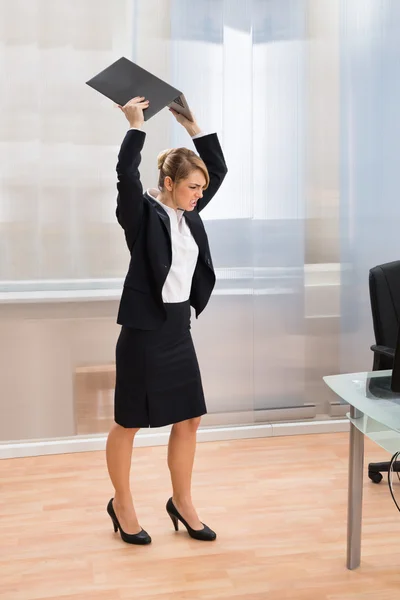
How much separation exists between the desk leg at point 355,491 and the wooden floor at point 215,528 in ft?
0.31

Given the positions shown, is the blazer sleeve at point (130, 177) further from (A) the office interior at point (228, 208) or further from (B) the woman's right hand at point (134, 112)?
(A) the office interior at point (228, 208)

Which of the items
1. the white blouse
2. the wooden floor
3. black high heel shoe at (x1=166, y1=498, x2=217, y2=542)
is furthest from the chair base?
the white blouse

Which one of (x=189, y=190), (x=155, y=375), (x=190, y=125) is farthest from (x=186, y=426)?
(x=190, y=125)

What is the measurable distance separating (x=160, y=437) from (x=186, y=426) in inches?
43.4

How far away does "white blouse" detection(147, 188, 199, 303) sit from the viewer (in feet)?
A: 8.71

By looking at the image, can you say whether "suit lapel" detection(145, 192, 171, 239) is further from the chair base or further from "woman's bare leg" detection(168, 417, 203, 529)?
the chair base

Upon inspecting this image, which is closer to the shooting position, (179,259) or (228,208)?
(179,259)

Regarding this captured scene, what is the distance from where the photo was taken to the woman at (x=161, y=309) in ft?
8.52

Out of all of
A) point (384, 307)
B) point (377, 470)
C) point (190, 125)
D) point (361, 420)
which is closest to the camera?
point (361, 420)

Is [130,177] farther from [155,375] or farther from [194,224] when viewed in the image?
[155,375]

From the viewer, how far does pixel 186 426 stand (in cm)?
279

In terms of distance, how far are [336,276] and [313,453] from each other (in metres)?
0.91

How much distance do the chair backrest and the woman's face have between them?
0.91m

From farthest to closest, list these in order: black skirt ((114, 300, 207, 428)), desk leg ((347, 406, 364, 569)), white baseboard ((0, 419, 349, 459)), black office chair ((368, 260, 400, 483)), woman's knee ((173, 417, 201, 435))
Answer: white baseboard ((0, 419, 349, 459)) → black office chair ((368, 260, 400, 483)) → woman's knee ((173, 417, 201, 435)) → black skirt ((114, 300, 207, 428)) → desk leg ((347, 406, 364, 569))
